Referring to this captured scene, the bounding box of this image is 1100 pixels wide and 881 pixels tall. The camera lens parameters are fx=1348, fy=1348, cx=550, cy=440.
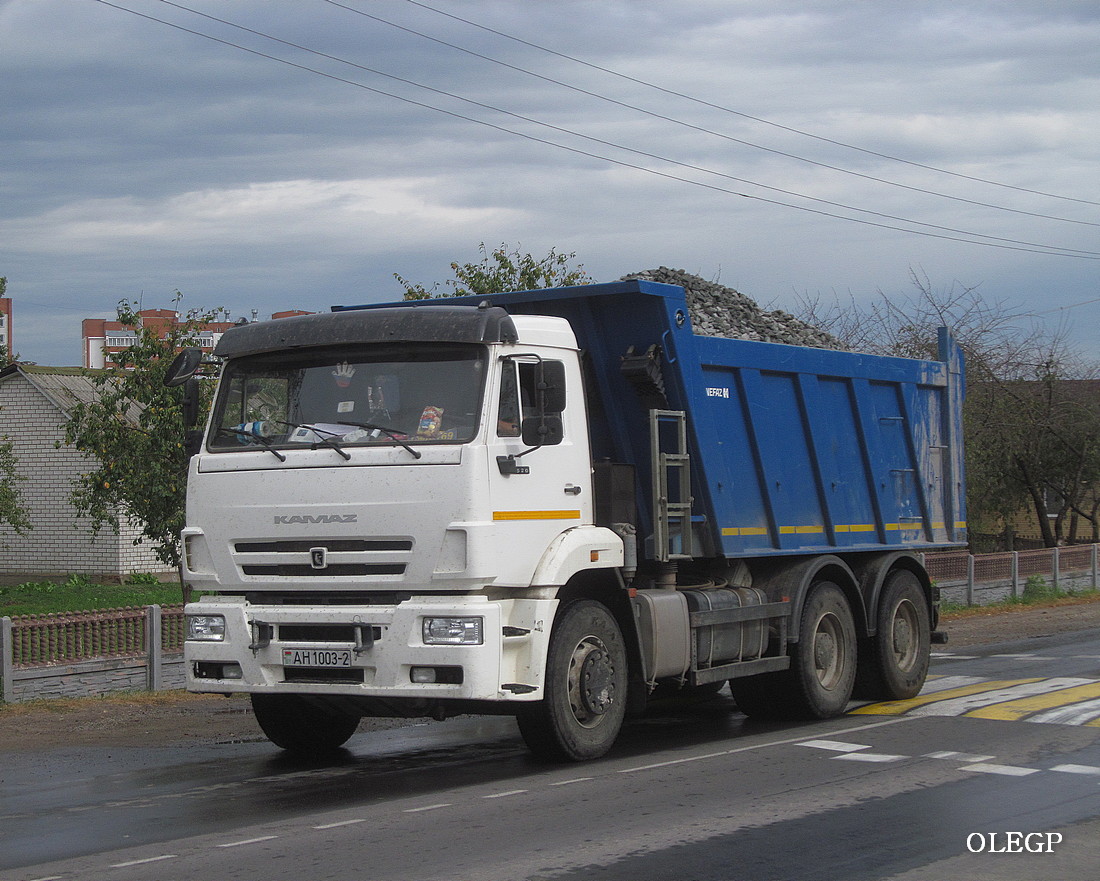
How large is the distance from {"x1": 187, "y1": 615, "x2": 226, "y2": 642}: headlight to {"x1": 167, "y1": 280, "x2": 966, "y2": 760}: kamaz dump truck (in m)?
0.01

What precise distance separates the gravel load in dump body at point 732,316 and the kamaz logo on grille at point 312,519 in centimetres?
397

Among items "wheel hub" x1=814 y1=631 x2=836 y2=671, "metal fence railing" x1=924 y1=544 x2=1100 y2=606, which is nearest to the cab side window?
"wheel hub" x1=814 y1=631 x2=836 y2=671

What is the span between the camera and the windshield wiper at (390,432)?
26.5ft

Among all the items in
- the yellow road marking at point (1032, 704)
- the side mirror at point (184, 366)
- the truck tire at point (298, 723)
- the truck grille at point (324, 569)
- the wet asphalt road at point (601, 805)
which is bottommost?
the yellow road marking at point (1032, 704)

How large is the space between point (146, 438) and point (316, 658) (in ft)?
30.2

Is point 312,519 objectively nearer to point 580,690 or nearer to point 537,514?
point 537,514

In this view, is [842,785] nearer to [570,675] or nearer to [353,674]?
[570,675]

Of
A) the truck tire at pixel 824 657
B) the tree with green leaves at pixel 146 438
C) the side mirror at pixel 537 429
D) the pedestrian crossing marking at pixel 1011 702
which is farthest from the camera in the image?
the tree with green leaves at pixel 146 438

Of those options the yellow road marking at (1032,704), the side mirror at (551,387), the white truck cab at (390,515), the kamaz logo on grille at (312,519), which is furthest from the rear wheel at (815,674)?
the kamaz logo on grille at (312,519)

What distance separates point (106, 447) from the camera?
1683 centimetres

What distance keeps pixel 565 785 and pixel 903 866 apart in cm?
248

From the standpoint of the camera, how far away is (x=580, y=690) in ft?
28.2

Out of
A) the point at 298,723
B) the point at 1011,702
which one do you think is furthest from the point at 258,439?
the point at 1011,702

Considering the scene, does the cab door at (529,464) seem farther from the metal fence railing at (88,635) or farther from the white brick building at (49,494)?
the white brick building at (49,494)
